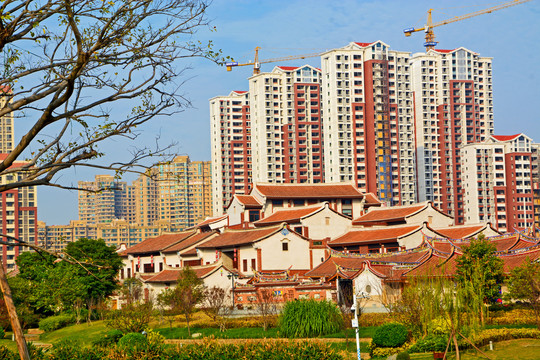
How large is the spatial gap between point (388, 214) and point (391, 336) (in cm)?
3555

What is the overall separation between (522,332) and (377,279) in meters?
16.4

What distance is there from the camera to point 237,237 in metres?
64.4

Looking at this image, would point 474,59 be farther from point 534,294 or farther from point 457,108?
point 534,294

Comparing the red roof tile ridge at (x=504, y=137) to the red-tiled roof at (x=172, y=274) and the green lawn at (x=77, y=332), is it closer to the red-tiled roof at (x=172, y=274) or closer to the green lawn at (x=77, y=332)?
the red-tiled roof at (x=172, y=274)

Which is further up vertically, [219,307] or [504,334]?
[504,334]

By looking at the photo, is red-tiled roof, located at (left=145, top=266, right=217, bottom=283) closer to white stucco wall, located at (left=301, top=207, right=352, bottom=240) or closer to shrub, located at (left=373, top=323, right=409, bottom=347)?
white stucco wall, located at (left=301, top=207, right=352, bottom=240)

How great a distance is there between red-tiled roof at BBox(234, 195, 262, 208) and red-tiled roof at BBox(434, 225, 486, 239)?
61.8ft

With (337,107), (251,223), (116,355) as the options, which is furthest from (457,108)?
(116,355)

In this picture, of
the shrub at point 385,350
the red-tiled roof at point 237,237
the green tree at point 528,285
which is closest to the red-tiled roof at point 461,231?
the red-tiled roof at point 237,237

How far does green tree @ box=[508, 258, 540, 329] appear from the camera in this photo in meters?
32.7

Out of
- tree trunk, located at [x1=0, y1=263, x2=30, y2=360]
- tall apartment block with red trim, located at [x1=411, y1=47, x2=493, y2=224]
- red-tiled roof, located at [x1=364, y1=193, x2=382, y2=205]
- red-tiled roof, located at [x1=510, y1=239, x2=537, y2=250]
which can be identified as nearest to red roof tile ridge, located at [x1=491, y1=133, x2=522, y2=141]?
tall apartment block with red trim, located at [x1=411, y1=47, x2=493, y2=224]

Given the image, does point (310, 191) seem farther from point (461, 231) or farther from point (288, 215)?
point (461, 231)

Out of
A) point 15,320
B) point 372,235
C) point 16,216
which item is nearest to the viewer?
point 15,320

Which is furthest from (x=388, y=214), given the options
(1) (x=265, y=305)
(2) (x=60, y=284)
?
(2) (x=60, y=284)
